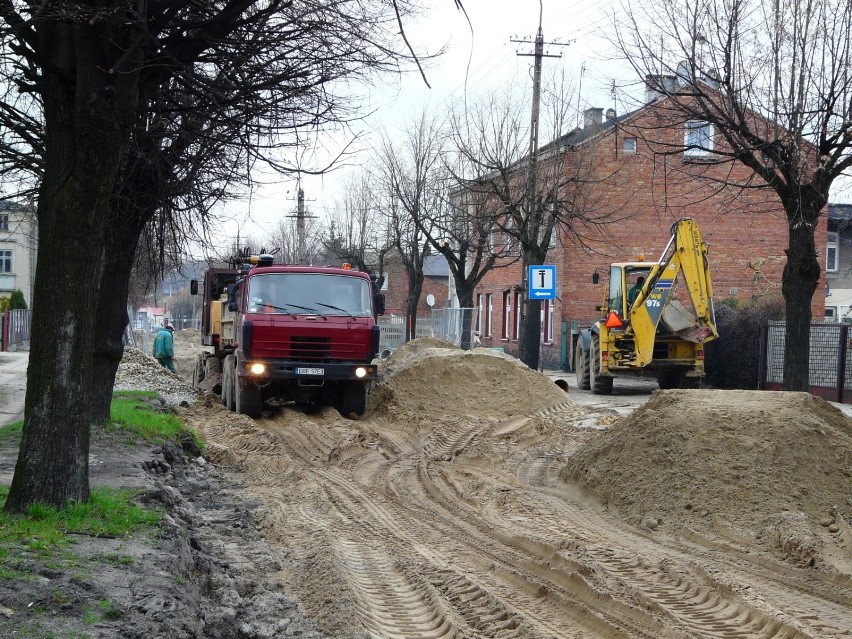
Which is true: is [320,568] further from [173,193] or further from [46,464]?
[173,193]

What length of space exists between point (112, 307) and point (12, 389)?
33.6 feet

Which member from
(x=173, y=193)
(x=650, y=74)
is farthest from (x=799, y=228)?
(x=173, y=193)

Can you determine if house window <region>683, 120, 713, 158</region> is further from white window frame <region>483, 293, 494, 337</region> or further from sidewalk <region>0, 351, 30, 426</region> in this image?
white window frame <region>483, 293, 494, 337</region>

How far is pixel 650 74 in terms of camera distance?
48.6 feet

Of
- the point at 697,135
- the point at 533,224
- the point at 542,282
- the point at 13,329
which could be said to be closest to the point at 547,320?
the point at 533,224

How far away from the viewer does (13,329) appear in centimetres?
4231

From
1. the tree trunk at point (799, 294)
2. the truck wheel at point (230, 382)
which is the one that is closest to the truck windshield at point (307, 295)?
the truck wheel at point (230, 382)

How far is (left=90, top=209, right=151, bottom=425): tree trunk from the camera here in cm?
1225

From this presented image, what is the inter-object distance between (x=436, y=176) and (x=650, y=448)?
26884 mm

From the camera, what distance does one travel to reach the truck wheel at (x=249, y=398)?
56.4 feet

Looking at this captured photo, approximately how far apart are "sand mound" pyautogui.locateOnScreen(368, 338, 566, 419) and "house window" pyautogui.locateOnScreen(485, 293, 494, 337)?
81.2 ft

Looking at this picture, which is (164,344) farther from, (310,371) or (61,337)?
(61,337)

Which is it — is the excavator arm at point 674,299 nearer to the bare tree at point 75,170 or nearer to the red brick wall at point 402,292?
the bare tree at point 75,170

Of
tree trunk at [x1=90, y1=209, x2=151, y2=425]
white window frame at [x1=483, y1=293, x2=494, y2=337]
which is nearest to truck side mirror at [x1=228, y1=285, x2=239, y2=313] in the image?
tree trunk at [x1=90, y1=209, x2=151, y2=425]
